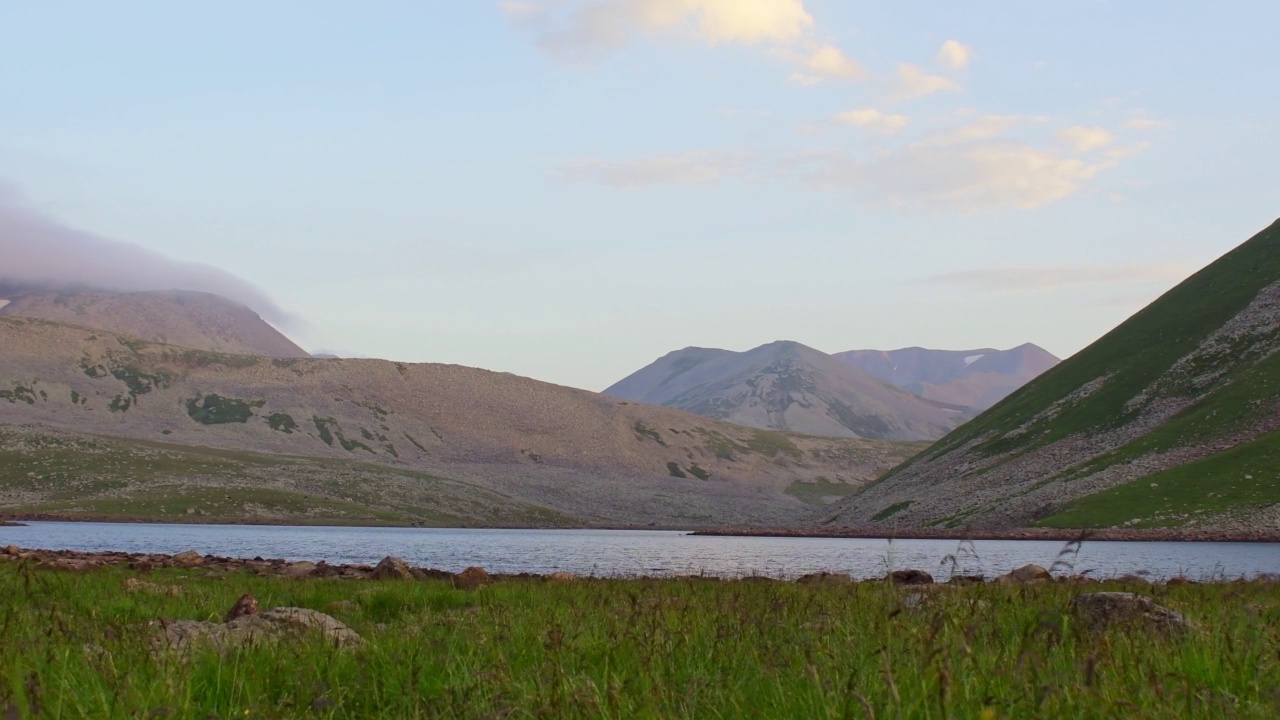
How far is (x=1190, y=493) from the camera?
336ft

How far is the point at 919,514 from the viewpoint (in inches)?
5359

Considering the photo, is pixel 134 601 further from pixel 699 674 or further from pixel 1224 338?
pixel 1224 338

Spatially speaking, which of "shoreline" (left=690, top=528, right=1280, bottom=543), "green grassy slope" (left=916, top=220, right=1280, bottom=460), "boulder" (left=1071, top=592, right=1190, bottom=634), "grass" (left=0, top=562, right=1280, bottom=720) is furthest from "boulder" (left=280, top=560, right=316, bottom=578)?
"green grassy slope" (left=916, top=220, right=1280, bottom=460)

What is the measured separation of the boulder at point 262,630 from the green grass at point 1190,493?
96.8 meters

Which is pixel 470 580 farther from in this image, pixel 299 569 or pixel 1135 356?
pixel 1135 356

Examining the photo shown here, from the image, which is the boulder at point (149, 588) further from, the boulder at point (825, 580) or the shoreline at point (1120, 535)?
the shoreline at point (1120, 535)

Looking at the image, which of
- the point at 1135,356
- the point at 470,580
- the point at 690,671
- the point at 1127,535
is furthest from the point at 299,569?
the point at 1135,356

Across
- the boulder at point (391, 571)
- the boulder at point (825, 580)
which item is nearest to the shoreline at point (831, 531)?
the boulder at point (825, 580)

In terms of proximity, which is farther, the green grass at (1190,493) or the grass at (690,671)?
the green grass at (1190,493)

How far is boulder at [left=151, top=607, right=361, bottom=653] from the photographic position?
988cm

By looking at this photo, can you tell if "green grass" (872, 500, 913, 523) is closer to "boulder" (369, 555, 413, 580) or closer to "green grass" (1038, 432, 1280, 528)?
"green grass" (1038, 432, 1280, 528)

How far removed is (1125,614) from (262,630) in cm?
969

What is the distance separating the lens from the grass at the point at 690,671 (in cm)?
569

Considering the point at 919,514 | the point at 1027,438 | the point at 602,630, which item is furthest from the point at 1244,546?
the point at 602,630
